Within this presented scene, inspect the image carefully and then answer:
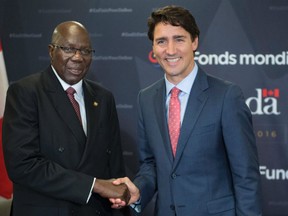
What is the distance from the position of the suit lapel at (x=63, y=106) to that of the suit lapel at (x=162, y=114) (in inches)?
17.7

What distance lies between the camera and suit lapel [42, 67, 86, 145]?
9.18ft

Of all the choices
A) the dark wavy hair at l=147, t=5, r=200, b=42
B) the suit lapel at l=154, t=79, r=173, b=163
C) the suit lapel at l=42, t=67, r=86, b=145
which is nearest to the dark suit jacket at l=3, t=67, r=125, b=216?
the suit lapel at l=42, t=67, r=86, b=145

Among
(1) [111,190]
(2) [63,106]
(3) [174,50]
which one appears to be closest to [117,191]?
(1) [111,190]

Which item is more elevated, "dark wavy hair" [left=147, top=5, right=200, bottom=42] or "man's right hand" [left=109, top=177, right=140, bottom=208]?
"dark wavy hair" [left=147, top=5, right=200, bottom=42]

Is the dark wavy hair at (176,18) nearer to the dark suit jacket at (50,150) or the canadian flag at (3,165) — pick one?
the dark suit jacket at (50,150)

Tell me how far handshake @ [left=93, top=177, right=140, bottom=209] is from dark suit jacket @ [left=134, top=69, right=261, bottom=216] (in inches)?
9.5

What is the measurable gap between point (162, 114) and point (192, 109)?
6.9 inches

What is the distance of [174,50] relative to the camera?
2.62 m

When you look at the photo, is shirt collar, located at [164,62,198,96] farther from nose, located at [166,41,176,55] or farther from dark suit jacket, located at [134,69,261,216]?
nose, located at [166,41,176,55]

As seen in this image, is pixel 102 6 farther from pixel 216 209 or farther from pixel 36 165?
pixel 216 209

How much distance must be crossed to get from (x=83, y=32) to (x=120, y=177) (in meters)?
0.88

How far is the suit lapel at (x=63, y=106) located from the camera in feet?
9.18

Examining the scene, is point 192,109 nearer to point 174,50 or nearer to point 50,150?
point 174,50

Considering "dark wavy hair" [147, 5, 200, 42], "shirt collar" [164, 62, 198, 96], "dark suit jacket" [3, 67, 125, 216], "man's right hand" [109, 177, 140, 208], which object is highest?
"dark wavy hair" [147, 5, 200, 42]
